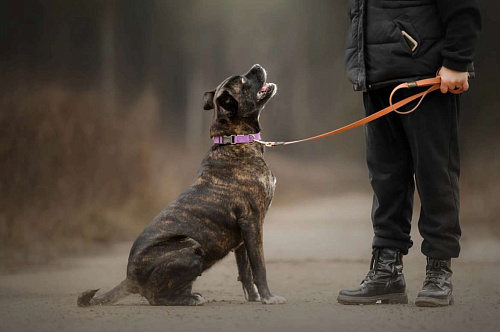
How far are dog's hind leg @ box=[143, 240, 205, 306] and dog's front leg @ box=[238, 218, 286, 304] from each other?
0.28m

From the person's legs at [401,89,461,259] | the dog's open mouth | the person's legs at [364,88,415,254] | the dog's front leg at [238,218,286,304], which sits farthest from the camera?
the dog's open mouth

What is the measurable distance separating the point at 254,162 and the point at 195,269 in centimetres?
73

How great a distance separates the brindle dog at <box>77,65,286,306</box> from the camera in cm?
424

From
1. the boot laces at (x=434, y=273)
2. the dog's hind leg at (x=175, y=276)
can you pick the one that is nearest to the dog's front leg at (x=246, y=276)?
the dog's hind leg at (x=175, y=276)

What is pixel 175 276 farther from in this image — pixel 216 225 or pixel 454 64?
pixel 454 64

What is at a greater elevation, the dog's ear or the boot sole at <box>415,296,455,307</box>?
the dog's ear

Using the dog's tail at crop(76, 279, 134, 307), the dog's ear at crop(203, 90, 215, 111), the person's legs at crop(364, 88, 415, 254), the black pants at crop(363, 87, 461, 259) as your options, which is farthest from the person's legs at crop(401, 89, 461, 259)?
the dog's tail at crop(76, 279, 134, 307)

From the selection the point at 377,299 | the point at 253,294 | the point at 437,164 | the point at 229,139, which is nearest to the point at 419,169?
the point at 437,164

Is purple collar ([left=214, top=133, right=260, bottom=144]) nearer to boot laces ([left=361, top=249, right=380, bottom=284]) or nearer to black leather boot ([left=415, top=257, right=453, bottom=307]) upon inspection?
boot laces ([left=361, top=249, right=380, bottom=284])

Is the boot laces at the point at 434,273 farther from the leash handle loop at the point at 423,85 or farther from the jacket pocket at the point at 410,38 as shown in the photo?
the jacket pocket at the point at 410,38

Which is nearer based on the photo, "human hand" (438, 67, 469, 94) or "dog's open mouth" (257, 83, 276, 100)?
"human hand" (438, 67, 469, 94)

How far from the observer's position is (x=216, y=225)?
4344 millimetres

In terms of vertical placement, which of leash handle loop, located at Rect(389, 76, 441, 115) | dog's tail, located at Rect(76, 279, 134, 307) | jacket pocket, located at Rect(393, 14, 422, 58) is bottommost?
dog's tail, located at Rect(76, 279, 134, 307)

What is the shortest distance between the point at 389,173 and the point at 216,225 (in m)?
1.04
